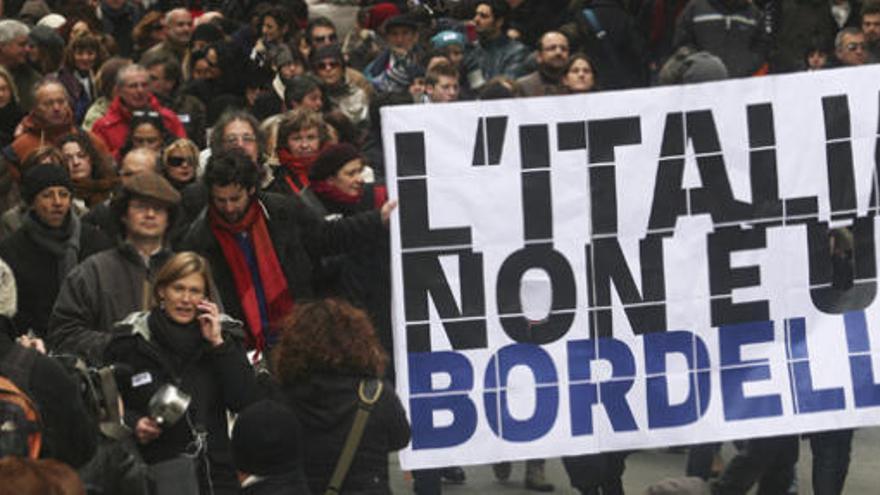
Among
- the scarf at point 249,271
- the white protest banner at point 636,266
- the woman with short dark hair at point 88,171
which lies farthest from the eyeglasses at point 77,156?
the white protest banner at point 636,266

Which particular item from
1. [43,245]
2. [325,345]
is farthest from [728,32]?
[325,345]

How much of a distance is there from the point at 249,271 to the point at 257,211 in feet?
0.80

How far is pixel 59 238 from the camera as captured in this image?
9.54 meters

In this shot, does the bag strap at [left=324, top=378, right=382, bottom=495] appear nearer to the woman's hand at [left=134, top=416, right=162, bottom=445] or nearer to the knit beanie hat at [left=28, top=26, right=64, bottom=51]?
the woman's hand at [left=134, top=416, right=162, bottom=445]

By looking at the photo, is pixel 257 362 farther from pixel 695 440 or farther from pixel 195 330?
pixel 695 440

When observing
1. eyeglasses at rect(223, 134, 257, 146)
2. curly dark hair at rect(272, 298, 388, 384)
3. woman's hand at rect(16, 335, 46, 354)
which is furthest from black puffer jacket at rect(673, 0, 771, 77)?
curly dark hair at rect(272, 298, 388, 384)

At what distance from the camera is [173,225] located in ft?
30.4

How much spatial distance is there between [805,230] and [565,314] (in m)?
1.10

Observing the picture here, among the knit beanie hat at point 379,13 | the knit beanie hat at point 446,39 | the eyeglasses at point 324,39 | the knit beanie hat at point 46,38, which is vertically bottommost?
the knit beanie hat at point 446,39

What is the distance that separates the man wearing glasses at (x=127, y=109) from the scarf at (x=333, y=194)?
2.86 m

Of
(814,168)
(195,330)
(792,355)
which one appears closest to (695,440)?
(792,355)

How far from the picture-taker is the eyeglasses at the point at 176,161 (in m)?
10.6

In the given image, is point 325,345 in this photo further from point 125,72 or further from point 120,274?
point 125,72

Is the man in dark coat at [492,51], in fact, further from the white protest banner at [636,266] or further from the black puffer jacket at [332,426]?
the black puffer jacket at [332,426]
